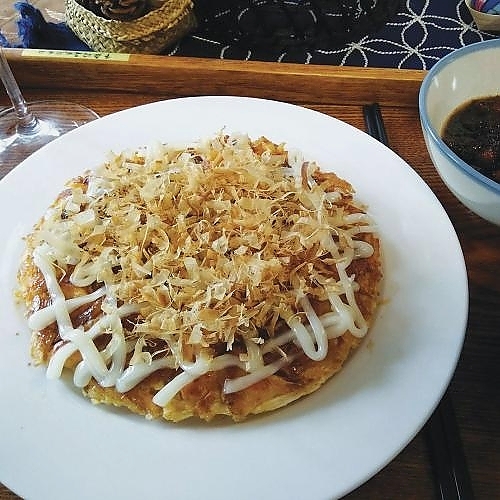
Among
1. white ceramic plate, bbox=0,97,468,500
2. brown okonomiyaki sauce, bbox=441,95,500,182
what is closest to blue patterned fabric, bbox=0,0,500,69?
brown okonomiyaki sauce, bbox=441,95,500,182

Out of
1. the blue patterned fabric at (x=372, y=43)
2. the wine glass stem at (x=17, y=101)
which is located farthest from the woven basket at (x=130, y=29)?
the wine glass stem at (x=17, y=101)

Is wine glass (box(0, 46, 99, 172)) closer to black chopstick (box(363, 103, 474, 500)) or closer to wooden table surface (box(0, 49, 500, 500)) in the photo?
wooden table surface (box(0, 49, 500, 500))

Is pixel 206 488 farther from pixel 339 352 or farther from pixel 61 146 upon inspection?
pixel 61 146

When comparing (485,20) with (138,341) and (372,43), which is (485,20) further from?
(138,341)

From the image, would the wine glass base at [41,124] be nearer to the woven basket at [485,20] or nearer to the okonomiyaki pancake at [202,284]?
the okonomiyaki pancake at [202,284]

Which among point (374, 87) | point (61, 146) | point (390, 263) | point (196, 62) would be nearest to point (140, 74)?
point (196, 62)

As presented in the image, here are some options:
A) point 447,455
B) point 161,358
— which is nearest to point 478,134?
point 447,455
